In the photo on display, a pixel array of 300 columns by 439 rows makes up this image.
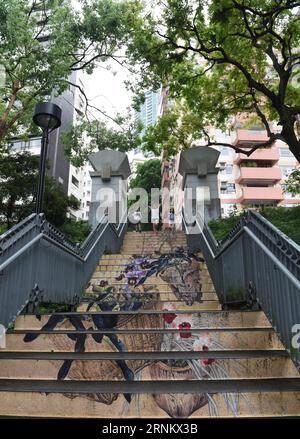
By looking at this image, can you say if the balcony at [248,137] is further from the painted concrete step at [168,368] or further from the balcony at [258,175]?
the painted concrete step at [168,368]

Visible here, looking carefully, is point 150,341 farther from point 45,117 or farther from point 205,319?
point 45,117

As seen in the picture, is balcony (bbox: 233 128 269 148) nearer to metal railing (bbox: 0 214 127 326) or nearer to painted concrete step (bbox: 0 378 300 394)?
metal railing (bbox: 0 214 127 326)

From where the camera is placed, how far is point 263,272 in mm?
3664

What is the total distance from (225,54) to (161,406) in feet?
Answer: 30.9

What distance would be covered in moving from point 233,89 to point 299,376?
1180 cm

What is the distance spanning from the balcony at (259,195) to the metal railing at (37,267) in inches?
1100

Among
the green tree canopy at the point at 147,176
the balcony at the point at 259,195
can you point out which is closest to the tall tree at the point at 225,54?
the balcony at the point at 259,195

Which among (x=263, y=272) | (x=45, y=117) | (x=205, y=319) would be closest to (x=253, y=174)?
(x=45, y=117)

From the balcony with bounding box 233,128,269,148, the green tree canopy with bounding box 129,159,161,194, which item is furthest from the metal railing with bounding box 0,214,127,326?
the green tree canopy with bounding box 129,159,161,194

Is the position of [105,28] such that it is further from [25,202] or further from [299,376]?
[299,376]

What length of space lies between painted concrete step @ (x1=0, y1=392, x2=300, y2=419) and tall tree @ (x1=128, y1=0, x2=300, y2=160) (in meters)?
7.68

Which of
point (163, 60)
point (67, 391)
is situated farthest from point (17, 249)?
point (163, 60)

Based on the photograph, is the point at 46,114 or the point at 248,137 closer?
the point at 46,114
